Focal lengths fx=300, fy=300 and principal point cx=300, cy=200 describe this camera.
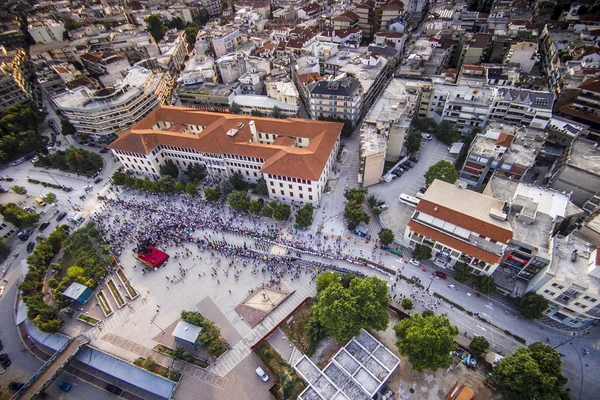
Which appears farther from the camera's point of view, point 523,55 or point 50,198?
point 523,55

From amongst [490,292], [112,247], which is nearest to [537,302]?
[490,292]

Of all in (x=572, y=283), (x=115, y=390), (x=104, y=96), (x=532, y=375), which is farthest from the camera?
(x=104, y=96)

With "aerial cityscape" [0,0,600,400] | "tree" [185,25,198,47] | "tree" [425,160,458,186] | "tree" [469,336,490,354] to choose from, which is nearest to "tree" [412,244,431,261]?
"aerial cityscape" [0,0,600,400]

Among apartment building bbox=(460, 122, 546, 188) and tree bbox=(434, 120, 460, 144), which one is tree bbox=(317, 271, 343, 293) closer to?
apartment building bbox=(460, 122, 546, 188)

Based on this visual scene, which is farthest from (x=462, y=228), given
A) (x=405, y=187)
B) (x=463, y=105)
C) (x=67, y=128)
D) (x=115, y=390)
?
(x=67, y=128)

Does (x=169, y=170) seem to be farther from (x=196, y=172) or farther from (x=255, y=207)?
(x=255, y=207)

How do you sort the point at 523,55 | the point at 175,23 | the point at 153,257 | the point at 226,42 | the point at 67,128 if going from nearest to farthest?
the point at 153,257 < the point at 523,55 < the point at 67,128 < the point at 226,42 < the point at 175,23
